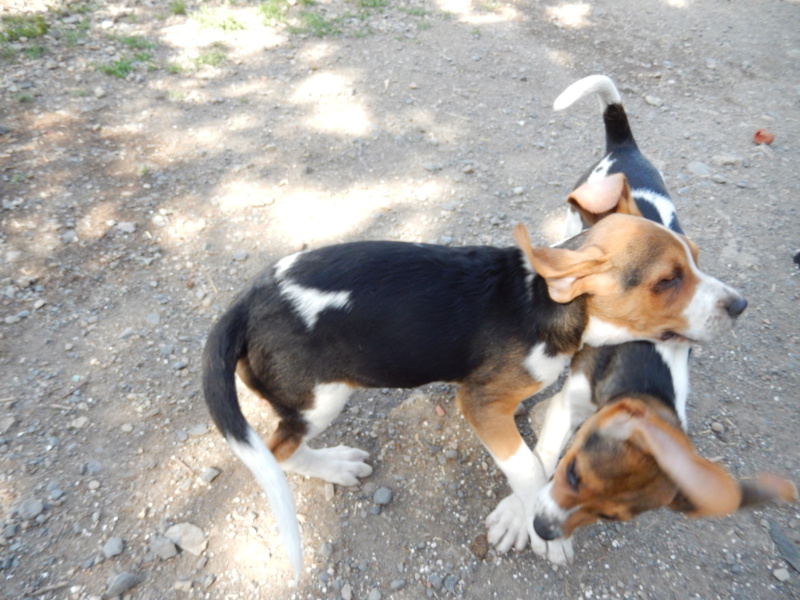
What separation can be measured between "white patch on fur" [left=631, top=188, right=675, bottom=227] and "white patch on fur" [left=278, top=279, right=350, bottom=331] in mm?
2008

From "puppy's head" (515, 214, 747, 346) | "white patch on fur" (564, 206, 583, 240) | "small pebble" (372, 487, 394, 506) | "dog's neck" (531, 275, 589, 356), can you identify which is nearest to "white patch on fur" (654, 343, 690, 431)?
"puppy's head" (515, 214, 747, 346)

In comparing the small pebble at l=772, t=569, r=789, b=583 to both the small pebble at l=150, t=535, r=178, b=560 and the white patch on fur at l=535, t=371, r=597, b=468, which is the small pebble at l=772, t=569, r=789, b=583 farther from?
the small pebble at l=150, t=535, r=178, b=560

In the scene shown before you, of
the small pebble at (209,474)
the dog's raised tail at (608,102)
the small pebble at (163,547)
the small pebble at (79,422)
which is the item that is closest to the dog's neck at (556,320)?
the dog's raised tail at (608,102)

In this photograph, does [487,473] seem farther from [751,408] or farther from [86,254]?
[86,254]

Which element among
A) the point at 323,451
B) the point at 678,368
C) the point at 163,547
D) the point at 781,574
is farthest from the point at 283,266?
the point at 781,574

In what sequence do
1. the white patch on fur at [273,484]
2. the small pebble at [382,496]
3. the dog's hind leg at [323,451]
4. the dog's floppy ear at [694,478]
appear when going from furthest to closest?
1. the small pebble at [382,496]
2. the dog's hind leg at [323,451]
3. the white patch on fur at [273,484]
4. the dog's floppy ear at [694,478]

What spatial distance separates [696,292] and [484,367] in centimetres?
105

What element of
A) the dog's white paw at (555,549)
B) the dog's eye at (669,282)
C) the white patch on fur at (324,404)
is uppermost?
the dog's eye at (669,282)

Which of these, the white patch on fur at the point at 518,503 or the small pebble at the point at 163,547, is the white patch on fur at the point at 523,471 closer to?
the white patch on fur at the point at 518,503

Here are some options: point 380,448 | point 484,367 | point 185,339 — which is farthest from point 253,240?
point 484,367

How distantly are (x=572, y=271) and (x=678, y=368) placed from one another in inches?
31.1

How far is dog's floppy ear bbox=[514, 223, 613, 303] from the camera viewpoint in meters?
2.49

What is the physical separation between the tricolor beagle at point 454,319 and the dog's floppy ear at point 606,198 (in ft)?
0.62

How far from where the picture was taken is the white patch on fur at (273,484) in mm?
2189
